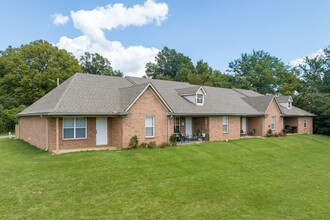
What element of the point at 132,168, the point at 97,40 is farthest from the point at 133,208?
the point at 97,40

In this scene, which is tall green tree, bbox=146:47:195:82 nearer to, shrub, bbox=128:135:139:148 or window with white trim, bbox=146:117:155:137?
window with white trim, bbox=146:117:155:137

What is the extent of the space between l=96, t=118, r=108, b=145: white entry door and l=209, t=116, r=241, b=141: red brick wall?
9467 mm

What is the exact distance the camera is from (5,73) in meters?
40.6

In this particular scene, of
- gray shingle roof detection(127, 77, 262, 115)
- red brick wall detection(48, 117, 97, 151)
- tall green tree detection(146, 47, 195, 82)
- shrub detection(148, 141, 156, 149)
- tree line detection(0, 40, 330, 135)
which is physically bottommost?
shrub detection(148, 141, 156, 149)

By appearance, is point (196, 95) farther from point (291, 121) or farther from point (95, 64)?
point (95, 64)

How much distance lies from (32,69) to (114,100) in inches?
1198

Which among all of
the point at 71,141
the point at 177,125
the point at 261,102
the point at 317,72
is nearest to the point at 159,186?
the point at 71,141

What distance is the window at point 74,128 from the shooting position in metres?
14.9

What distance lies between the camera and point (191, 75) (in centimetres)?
4578

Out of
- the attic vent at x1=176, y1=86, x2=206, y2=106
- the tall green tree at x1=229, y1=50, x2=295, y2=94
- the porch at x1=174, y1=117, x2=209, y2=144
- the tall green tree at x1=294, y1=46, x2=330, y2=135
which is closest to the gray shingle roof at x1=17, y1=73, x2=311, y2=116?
the attic vent at x1=176, y1=86, x2=206, y2=106

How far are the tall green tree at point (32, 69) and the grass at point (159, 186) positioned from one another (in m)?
28.3

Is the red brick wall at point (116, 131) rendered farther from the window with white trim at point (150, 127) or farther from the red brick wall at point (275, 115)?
the red brick wall at point (275, 115)

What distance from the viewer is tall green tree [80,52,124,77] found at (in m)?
54.8

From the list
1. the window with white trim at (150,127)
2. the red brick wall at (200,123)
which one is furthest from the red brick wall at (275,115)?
the window with white trim at (150,127)
